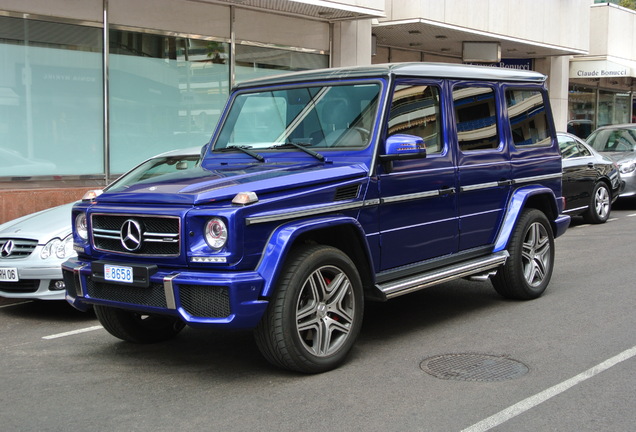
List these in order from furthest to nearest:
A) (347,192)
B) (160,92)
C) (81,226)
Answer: (160,92), (81,226), (347,192)

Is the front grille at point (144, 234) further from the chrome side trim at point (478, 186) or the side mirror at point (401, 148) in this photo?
the chrome side trim at point (478, 186)

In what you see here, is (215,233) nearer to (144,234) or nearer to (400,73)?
(144,234)

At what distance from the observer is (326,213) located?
5582mm

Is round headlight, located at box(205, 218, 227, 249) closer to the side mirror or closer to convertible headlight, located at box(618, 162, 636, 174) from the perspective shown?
the side mirror

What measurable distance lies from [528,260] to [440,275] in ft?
5.60

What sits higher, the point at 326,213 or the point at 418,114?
the point at 418,114

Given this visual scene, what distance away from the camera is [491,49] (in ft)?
69.1

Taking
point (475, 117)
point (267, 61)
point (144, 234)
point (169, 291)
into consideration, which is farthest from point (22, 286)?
point (267, 61)

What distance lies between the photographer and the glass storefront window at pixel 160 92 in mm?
13656

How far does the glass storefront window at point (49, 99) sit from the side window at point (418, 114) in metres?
7.80

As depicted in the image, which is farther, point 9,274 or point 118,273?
point 9,274

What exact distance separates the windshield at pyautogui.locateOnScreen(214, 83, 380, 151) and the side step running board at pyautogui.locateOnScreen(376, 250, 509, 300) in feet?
3.60

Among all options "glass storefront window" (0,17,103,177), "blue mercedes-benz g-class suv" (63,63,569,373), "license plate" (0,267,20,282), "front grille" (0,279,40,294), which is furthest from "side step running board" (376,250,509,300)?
"glass storefront window" (0,17,103,177)

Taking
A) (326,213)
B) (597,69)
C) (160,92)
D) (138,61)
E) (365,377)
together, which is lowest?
(365,377)
